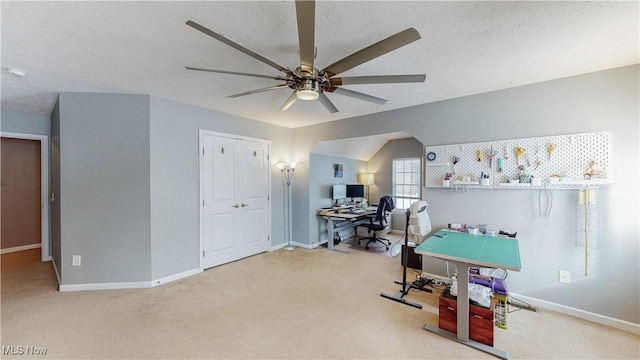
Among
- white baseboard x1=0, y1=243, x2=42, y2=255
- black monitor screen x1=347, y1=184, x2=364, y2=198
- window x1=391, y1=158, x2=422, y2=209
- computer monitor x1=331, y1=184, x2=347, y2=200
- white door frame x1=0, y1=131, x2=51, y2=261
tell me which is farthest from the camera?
window x1=391, y1=158, x2=422, y2=209

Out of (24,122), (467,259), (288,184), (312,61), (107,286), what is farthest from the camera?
(288,184)

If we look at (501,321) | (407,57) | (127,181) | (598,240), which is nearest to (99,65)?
(127,181)

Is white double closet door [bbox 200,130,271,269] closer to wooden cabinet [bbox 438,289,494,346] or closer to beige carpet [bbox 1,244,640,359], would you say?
beige carpet [bbox 1,244,640,359]

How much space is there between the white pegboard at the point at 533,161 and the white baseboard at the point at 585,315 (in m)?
1.24

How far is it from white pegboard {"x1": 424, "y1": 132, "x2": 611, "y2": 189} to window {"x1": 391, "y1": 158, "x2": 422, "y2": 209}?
2.95 meters

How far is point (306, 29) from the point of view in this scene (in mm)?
1339

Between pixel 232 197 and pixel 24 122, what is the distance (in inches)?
134

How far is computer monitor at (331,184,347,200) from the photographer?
17.9 feet

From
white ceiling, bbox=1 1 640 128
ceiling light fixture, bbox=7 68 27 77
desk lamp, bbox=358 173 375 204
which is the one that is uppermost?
white ceiling, bbox=1 1 640 128

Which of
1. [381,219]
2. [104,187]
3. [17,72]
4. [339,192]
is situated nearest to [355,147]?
[339,192]

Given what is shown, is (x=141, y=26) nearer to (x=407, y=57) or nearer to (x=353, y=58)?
(x=353, y=58)

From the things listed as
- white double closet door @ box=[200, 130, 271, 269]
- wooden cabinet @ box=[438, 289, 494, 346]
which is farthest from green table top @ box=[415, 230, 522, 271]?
white double closet door @ box=[200, 130, 271, 269]

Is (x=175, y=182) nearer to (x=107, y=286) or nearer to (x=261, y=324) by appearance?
(x=107, y=286)

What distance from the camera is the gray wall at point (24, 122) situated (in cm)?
377
